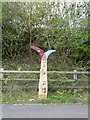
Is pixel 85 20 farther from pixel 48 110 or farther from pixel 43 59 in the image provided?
pixel 48 110


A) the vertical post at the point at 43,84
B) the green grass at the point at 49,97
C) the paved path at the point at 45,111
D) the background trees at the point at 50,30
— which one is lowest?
the paved path at the point at 45,111

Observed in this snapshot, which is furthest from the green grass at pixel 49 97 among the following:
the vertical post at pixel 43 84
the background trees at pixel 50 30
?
the background trees at pixel 50 30

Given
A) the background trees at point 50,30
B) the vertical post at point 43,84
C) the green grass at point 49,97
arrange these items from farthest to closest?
the background trees at point 50,30 < the vertical post at point 43,84 < the green grass at point 49,97

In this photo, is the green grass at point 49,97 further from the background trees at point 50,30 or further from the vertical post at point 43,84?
the background trees at point 50,30

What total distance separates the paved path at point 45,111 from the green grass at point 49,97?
190mm

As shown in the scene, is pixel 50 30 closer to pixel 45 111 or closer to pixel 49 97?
pixel 49 97

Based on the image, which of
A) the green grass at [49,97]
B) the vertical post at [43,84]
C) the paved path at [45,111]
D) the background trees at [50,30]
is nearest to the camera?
the paved path at [45,111]

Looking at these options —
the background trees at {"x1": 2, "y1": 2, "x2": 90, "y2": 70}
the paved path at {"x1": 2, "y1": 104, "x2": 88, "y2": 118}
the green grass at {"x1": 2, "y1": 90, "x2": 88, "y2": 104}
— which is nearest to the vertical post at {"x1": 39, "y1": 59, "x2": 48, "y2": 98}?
the green grass at {"x1": 2, "y1": 90, "x2": 88, "y2": 104}

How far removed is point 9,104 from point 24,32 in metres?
1.60

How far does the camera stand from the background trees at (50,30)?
3.90 metres

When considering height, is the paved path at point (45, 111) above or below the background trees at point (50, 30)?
below

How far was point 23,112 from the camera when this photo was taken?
8.17ft

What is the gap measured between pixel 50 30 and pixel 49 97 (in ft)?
4.32

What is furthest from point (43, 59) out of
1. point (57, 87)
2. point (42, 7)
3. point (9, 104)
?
point (42, 7)
